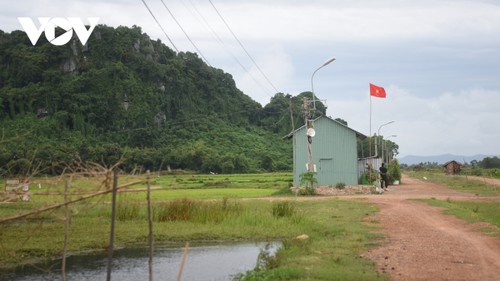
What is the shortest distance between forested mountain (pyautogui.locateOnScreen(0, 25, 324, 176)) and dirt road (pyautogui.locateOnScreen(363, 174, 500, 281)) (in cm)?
4869

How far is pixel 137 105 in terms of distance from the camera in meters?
87.6

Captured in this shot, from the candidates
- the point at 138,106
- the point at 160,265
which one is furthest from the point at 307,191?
the point at 138,106

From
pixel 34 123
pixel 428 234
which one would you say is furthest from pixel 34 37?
pixel 428 234

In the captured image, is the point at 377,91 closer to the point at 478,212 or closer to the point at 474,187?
the point at 474,187

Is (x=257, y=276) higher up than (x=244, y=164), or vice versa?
(x=244, y=164)

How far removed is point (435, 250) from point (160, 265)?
5808mm

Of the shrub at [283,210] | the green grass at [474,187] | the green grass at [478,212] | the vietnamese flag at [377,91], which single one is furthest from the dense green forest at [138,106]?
the shrub at [283,210]

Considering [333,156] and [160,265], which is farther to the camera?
[333,156]

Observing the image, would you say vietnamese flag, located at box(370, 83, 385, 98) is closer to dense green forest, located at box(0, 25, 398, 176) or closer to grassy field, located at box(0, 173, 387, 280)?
grassy field, located at box(0, 173, 387, 280)

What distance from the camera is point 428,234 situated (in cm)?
1608

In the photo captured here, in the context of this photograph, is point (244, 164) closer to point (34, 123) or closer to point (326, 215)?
point (34, 123)

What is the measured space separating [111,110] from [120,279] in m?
74.8

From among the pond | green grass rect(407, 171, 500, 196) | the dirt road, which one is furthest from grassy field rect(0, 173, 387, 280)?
green grass rect(407, 171, 500, 196)

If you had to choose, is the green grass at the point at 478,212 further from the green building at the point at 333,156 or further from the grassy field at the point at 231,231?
the green building at the point at 333,156
